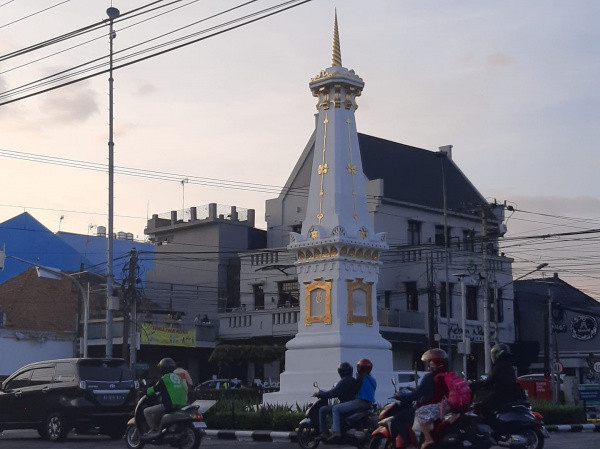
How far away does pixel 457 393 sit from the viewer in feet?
39.6

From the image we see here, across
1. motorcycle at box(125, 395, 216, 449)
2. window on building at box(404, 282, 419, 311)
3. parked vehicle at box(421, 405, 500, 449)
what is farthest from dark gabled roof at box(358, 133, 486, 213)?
parked vehicle at box(421, 405, 500, 449)

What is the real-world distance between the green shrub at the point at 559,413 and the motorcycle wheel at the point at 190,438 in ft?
37.7

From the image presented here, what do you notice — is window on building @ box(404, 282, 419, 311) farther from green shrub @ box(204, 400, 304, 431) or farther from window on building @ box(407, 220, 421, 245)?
green shrub @ box(204, 400, 304, 431)

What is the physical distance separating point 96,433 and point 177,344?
28.0 m

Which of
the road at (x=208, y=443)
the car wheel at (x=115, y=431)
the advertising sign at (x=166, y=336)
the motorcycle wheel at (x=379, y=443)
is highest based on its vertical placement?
the advertising sign at (x=166, y=336)

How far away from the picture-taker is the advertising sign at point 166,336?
48.5 meters

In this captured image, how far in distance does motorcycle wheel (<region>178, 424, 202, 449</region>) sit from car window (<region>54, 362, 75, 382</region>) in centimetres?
512

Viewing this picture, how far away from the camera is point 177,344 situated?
165 ft

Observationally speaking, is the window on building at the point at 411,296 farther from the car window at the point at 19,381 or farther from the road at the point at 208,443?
the car window at the point at 19,381

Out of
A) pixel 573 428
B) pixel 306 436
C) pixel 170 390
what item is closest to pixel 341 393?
pixel 306 436

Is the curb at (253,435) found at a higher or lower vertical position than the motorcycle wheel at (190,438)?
lower

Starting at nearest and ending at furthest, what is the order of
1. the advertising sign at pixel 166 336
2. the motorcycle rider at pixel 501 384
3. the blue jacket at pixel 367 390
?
the motorcycle rider at pixel 501 384, the blue jacket at pixel 367 390, the advertising sign at pixel 166 336

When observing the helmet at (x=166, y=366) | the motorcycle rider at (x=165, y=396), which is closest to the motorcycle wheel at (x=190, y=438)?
the motorcycle rider at (x=165, y=396)

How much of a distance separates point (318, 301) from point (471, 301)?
31356 millimetres
